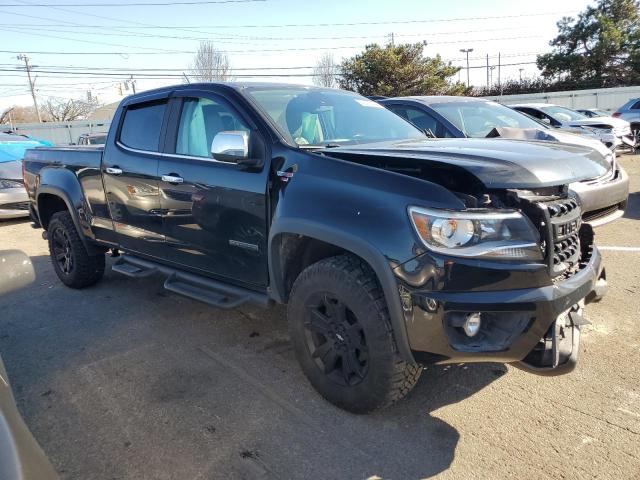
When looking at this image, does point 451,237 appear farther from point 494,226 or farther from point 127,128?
point 127,128

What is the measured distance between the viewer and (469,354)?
2391 mm

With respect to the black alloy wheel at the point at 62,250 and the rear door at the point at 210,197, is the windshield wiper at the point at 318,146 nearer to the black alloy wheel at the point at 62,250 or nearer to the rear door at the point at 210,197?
the rear door at the point at 210,197

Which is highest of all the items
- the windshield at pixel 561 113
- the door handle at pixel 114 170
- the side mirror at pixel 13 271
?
the door handle at pixel 114 170

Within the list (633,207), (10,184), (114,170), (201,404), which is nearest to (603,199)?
(633,207)

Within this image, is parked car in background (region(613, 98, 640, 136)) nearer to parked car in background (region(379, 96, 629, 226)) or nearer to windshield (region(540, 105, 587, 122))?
windshield (region(540, 105, 587, 122))

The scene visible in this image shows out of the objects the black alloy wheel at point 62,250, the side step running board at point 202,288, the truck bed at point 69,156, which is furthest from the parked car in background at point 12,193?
the side step running board at point 202,288

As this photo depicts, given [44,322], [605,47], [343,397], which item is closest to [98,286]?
[44,322]

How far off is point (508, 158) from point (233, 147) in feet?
5.09

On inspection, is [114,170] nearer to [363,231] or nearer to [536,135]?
[363,231]

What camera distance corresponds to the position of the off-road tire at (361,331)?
2559mm

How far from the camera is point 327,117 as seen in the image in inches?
148

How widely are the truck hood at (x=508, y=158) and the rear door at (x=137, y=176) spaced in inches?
66.2

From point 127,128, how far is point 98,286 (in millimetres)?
1829

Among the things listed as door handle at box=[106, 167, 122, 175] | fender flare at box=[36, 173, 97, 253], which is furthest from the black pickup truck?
fender flare at box=[36, 173, 97, 253]
